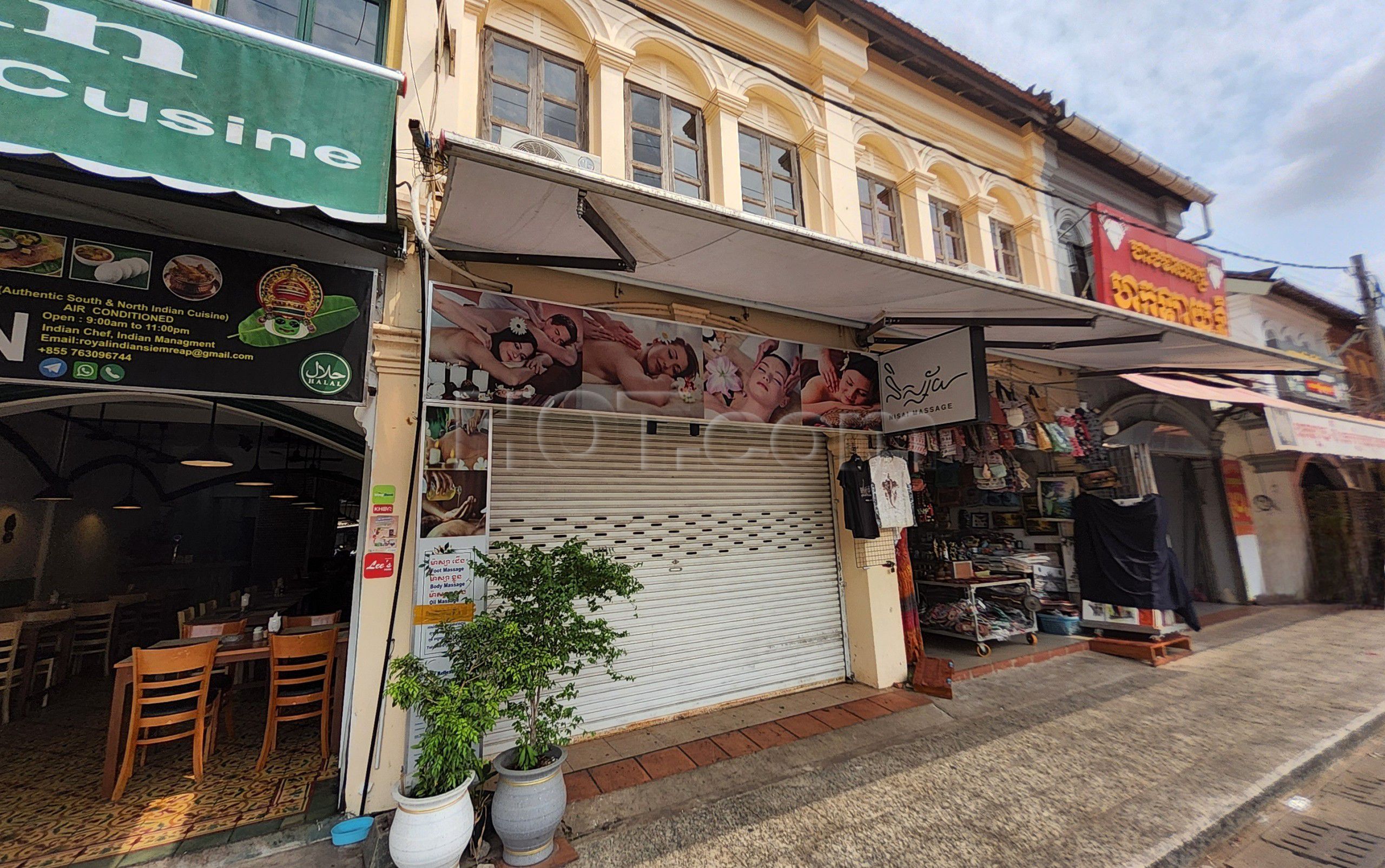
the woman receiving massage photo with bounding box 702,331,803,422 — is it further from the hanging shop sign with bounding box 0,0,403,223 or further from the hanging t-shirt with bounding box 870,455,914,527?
the hanging shop sign with bounding box 0,0,403,223

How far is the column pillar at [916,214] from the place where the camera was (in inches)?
284

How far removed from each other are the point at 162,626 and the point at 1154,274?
16853 millimetres

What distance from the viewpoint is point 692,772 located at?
13.5 feet

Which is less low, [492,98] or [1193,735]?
[492,98]

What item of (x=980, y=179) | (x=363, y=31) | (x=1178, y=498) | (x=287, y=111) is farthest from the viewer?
(x=1178, y=498)

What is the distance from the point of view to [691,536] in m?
5.40

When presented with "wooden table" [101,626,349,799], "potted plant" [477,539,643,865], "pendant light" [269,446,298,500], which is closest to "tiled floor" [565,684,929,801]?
"potted plant" [477,539,643,865]

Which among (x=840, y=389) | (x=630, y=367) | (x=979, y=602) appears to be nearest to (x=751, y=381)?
(x=840, y=389)

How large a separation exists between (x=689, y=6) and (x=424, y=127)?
3577mm

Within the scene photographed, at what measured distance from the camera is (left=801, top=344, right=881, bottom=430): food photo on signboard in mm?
5590

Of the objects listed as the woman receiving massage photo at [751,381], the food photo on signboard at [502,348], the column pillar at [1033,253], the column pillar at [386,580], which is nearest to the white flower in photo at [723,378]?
the woman receiving massage photo at [751,381]

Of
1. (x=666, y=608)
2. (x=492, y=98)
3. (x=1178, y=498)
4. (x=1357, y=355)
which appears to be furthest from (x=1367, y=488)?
(x=492, y=98)

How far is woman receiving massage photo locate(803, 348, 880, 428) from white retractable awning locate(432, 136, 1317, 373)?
460mm

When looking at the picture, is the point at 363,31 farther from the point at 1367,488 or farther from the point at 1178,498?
the point at 1367,488
